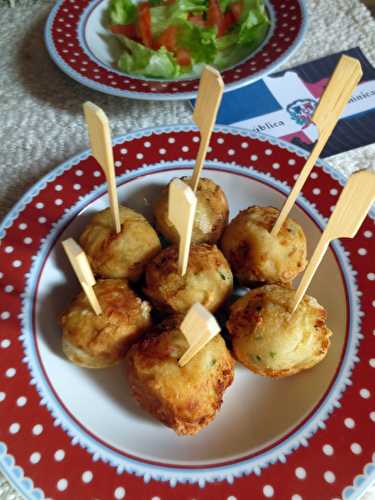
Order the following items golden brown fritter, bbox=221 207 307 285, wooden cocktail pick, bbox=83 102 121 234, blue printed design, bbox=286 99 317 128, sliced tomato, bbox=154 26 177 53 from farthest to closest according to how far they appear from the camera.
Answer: sliced tomato, bbox=154 26 177 53
blue printed design, bbox=286 99 317 128
golden brown fritter, bbox=221 207 307 285
wooden cocktail pick, bbox=83 102 121 234

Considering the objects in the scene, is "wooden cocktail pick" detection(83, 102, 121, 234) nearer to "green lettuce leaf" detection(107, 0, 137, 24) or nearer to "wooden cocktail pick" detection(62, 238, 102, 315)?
"wooden cocktail pick" detection(62, 238, 102, 315)

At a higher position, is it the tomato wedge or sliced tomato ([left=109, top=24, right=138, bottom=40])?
the tomato wedge

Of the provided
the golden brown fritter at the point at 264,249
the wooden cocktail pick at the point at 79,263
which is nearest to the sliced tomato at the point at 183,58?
the golden brown fritter at the point at 264,249

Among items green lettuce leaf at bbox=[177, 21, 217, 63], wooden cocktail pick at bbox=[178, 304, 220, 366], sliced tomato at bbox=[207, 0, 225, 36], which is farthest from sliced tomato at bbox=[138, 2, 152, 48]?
wooden cocktail pick at bbox=[178, 304, 220, 366]

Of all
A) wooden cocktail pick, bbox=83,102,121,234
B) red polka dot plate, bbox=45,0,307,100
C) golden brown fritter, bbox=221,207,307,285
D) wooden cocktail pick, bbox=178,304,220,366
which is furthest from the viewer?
red polka dot plate, bbox=45,0,307,100

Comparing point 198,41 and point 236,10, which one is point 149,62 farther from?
point 236,10

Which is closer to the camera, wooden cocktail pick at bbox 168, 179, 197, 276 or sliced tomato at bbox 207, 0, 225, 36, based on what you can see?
wooden cocktail pick at bbox 168, 179, 197, 276

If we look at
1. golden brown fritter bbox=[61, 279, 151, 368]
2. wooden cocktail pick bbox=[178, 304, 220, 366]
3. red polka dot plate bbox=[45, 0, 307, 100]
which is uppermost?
red polka dot plate bbox=[45, 0, 307, 100]

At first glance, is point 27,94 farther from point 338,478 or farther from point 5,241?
point 338,478

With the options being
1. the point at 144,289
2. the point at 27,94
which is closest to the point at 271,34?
the point at 27,94
